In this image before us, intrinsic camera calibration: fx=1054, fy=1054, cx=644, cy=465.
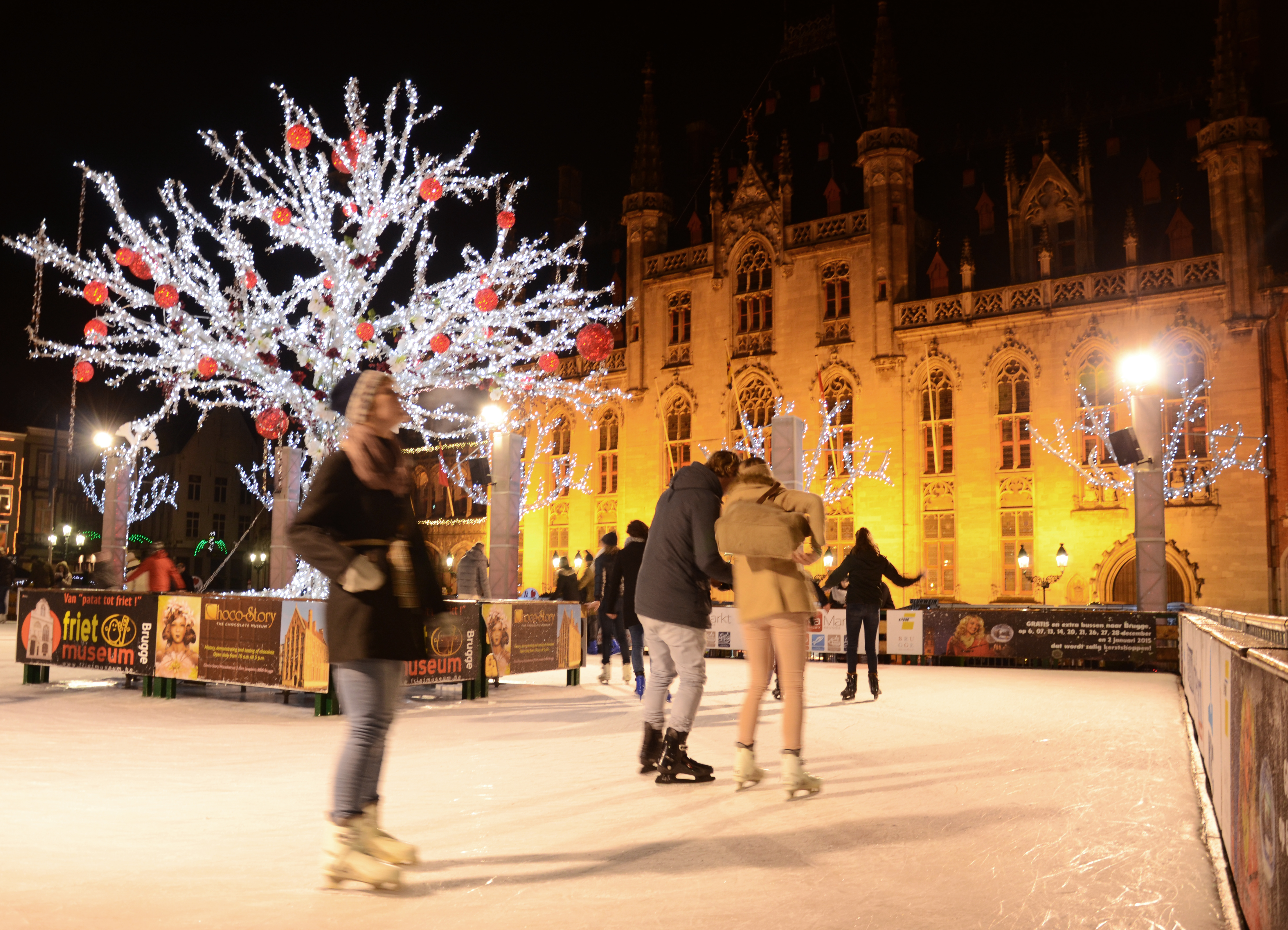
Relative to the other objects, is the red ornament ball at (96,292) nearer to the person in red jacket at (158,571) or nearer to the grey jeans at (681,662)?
the person in red jacket at (158,571)

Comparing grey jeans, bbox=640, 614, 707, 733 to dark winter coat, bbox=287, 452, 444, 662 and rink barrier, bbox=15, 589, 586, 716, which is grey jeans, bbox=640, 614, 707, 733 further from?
rink barrier, bbox=15, 589, 586, 716

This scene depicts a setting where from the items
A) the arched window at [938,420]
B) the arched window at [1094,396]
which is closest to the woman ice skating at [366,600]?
the arched window at [1094,396]

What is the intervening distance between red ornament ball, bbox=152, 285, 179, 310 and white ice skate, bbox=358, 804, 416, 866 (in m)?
8.78

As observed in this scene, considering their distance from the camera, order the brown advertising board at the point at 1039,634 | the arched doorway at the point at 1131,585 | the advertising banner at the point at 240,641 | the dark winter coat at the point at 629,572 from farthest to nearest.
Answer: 1. the arched doorway at the point at 1131,585
2. the brown advertising board at the point at 1039,634
3. the advertising banner at the point at 240,641
4. the dark winter coat at the point at 629,572

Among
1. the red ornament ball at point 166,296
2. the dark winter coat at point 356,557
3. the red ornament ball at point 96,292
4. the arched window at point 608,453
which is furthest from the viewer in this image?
the arched window at point 608,453

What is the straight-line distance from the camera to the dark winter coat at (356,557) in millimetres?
3621

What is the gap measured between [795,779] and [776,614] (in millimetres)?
835

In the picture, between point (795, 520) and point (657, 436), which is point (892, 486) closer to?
point (657, 436)

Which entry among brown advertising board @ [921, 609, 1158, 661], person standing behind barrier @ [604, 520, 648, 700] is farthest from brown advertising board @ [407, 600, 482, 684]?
brown advertising board @ [921, 609, 1158, 661]

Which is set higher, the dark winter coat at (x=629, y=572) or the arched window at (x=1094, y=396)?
the arched window at (x=1094, y=396)

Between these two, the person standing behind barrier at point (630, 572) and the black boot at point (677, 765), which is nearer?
the black boot at point (677, 765)

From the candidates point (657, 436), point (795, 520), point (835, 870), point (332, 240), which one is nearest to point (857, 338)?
point (657, 436)

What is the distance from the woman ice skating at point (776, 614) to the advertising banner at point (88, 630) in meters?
6.90

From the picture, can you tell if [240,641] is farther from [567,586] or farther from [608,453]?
[608,453]
